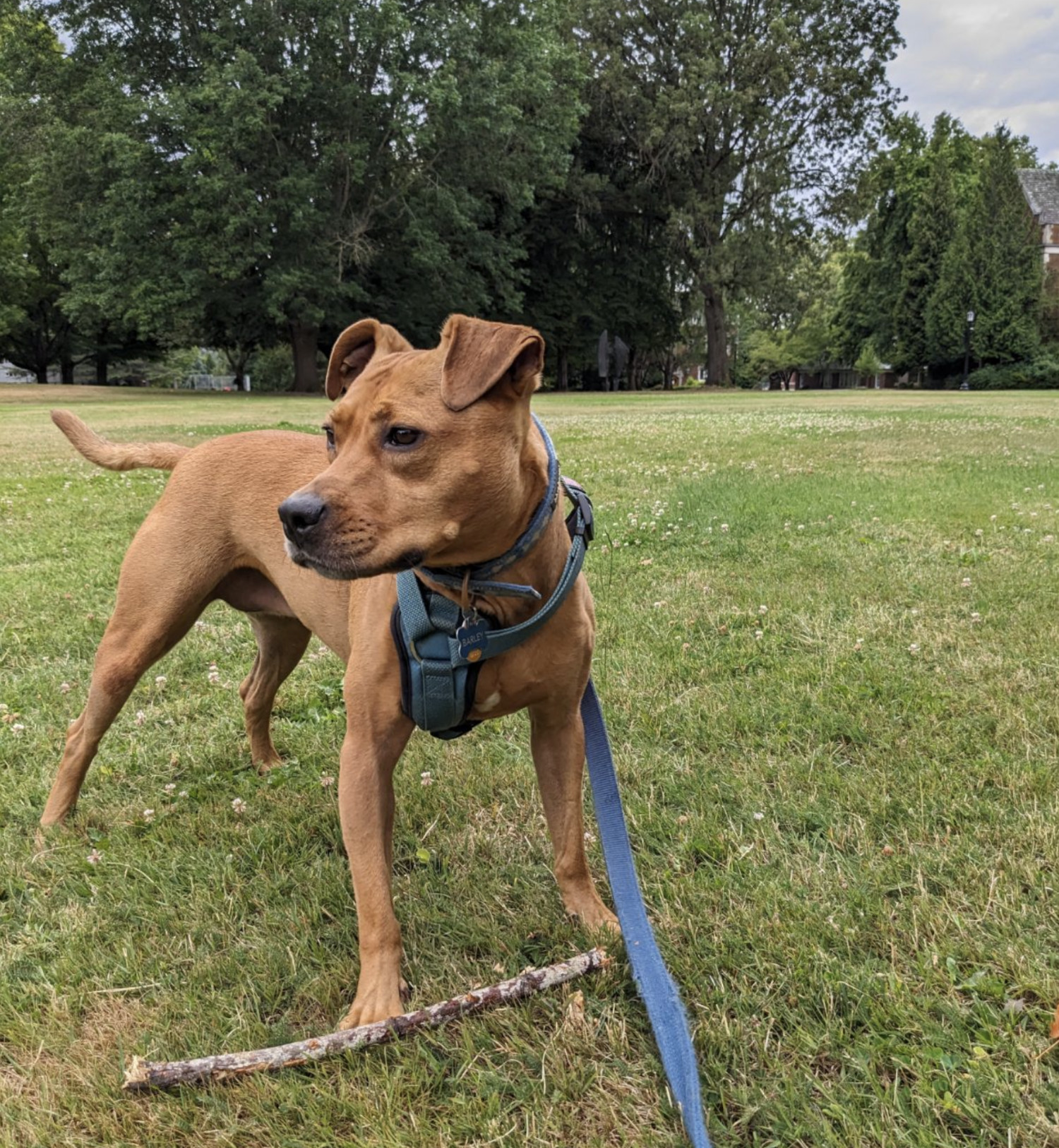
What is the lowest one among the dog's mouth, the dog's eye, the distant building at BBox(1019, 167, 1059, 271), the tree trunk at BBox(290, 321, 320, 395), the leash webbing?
the leash webbing

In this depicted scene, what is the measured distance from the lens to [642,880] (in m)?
2.94

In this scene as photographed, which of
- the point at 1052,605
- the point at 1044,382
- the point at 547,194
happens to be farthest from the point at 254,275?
the point at 1044,382

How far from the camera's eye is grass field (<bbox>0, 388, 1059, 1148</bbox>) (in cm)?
208

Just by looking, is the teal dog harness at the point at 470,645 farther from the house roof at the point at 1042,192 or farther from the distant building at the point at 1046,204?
the house roof at the point at 1042,192

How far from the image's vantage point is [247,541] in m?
3.36

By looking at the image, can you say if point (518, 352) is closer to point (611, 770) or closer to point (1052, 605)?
point (611, 770)

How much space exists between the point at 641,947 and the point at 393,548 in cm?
126

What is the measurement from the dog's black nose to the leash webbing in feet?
3.77

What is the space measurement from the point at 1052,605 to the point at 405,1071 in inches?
197

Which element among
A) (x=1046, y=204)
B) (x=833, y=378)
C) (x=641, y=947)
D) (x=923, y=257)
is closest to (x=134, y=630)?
(x=641, y=947)

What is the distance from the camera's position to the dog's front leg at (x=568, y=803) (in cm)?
282

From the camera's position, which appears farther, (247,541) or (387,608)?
(247,541)

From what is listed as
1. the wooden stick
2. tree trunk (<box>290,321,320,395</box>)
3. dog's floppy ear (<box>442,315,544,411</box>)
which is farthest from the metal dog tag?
tree trunk (<box>290,321,320,395</box>)

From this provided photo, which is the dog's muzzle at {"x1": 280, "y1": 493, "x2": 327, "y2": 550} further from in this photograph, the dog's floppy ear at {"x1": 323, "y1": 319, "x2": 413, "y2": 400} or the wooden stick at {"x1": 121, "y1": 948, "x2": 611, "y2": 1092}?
the wooden stick at {"x1": 121, "y1": 948, "x2": 611, "y2": 1092}
